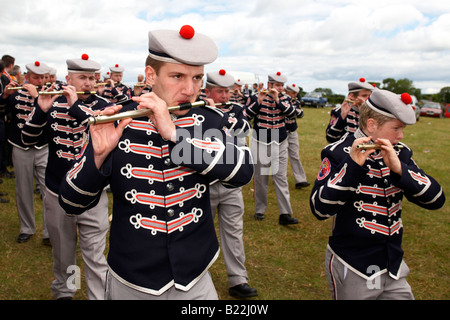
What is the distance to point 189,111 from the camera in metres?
2.41

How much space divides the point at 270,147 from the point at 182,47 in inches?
237

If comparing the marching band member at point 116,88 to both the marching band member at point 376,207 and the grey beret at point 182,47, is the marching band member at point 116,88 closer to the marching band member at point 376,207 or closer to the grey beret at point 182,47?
the marching band member at point 376,207

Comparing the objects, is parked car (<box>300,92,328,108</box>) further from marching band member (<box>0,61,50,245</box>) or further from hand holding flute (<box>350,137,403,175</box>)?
hand holding flute (<box>350,137,403,175</box>)

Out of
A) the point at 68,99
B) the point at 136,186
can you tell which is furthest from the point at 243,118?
the point at 136,186

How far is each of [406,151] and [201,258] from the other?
6.31 ft

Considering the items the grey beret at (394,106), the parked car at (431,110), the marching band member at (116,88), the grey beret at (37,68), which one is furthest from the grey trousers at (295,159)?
the parked car at (431,110)

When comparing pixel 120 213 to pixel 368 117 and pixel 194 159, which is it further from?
pixel 368 117

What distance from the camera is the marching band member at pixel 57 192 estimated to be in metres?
4.45

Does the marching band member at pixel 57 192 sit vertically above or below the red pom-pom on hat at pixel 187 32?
below

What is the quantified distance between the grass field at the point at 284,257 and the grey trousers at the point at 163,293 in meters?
2.77

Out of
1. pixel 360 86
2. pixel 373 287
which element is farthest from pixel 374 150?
pixel 360 86

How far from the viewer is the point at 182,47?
2234mm

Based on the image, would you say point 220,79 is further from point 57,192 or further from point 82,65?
point 57,192

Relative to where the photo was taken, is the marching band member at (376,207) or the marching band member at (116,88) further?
the marching band member at (116,88)
